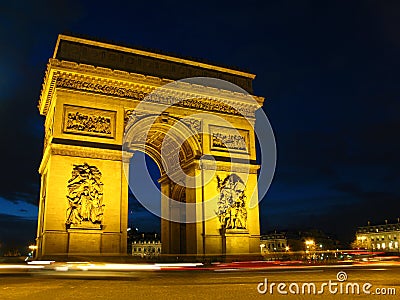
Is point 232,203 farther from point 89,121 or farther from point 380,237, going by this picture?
point 380,237

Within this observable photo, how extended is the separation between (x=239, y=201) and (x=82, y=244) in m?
8.80

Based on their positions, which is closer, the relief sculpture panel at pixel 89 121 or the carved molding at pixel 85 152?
the carved molding at pixel 85 152

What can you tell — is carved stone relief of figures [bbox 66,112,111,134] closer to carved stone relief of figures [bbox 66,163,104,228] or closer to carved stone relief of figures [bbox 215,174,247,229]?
carved stone relief of figures [bbox 66,163,104,228]

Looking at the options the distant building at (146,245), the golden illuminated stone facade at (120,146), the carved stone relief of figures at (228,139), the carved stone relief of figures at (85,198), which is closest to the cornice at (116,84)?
the golden illuminated stone facade at (120,146)

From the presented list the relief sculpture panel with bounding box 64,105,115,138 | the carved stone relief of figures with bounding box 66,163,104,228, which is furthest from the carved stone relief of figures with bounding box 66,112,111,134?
the carved stone relief of figures with bounding box 66,163,104,228

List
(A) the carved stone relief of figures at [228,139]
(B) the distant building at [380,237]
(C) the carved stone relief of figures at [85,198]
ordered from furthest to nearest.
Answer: (B) the distant building at [380,237], (A) the carved stone relief of figures at [228,139], (C) the carved stone relief of figures at [85,198]

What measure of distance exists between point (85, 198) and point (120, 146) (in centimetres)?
322

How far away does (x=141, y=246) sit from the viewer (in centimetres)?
10325

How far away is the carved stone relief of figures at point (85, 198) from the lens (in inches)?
798

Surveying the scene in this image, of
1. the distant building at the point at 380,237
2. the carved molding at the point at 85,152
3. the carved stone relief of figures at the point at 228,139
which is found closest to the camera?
the carved molding at the point at 85,152

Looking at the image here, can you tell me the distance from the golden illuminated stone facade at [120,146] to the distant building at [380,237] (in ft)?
272

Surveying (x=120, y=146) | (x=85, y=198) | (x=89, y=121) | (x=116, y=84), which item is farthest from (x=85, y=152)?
(x=116, y=84)

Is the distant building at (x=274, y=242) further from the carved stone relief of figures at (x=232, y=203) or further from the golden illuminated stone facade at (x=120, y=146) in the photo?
the carved stone relief of figures at (x=232, y=203)

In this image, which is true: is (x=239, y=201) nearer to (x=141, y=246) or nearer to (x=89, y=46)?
(x=89, y=46)
